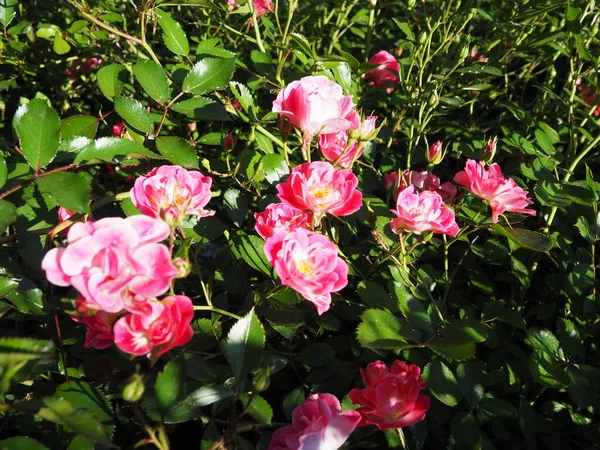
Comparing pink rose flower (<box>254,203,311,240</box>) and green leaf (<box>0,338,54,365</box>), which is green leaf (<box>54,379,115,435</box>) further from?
pink rose flower (<box>254,203,311,240</box>)

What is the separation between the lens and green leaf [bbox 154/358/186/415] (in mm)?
760

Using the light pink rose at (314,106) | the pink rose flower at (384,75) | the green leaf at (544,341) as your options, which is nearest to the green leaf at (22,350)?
the light pink rose at (314,106)

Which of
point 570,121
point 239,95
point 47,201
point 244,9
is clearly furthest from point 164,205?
point 570,121

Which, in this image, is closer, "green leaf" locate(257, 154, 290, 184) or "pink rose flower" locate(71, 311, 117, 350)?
"pink rose flower" locate(71, 311, 117, 350)

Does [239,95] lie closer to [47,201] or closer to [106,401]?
[47,201]

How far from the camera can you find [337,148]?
1.15 meters

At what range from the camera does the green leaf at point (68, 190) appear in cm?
83

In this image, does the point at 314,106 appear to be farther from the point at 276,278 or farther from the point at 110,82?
the point at 110,82

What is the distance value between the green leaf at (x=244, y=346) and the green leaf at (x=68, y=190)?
0.30 metres

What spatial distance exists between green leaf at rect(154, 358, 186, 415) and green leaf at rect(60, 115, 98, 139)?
0.63 metres

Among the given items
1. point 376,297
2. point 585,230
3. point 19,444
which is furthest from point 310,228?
point 585,230

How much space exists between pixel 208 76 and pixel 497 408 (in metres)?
0.94

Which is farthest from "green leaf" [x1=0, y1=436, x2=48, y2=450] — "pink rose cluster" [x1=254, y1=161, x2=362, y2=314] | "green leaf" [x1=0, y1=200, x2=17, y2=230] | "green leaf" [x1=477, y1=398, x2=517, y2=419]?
"green leaf" [x1=477, y1=398, x2=517, y2=419]

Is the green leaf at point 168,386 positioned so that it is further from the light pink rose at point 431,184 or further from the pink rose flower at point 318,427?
the light pink rose at point 431,184
